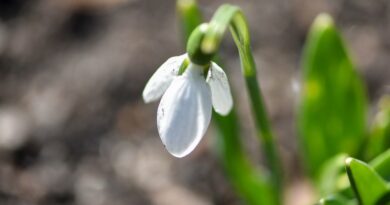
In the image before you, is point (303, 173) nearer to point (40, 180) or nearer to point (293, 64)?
point (293, 64)

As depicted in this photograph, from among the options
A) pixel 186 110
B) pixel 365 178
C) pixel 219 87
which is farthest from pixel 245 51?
pixel 365 178

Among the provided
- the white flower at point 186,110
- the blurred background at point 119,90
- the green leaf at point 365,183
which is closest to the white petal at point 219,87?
the white flower at point 186,110

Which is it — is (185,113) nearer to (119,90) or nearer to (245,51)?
(245,51)

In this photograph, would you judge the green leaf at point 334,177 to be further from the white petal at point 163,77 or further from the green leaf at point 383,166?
the white petal at point 163,77

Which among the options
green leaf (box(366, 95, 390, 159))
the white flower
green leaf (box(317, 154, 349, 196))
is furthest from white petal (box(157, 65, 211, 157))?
green leaf (box(366, 95, 390, 159))

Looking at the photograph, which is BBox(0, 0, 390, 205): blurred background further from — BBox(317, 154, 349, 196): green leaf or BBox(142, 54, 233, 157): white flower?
BBox(142, 54, 233, 157): white flower

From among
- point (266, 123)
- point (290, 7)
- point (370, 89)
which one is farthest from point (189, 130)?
point (290, 7)
